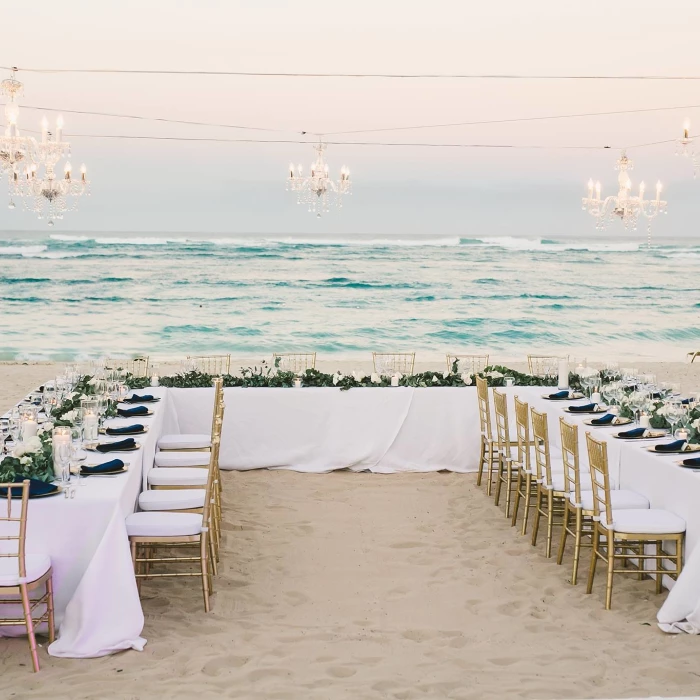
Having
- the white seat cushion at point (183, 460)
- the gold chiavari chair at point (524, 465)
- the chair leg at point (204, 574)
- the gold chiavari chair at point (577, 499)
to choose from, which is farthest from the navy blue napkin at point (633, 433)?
the white seat cushion at point (183, 460)

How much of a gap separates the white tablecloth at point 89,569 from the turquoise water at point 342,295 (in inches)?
717

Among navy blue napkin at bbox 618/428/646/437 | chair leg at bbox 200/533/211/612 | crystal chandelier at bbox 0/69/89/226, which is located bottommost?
chair leg at bbox 200/533/211/612

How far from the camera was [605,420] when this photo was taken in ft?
23.2

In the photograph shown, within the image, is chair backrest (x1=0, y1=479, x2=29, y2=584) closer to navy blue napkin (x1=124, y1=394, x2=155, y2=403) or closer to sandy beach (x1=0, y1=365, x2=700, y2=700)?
sandy beach (x1=0, y1=365, x2=700, y2=700)

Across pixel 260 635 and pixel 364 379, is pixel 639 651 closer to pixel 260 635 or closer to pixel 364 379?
pixel 260 635

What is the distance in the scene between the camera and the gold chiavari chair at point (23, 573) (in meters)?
4.31

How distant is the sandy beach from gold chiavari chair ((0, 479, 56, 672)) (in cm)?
18

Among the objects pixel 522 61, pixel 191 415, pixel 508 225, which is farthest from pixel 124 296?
pixel 191 415

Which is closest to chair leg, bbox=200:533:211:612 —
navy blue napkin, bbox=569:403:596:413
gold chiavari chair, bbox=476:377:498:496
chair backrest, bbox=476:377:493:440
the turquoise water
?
gold chiavari chair, bbox=476:377:498:496

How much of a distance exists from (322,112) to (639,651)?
13.2 m

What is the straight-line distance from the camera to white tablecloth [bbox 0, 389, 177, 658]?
4.61m

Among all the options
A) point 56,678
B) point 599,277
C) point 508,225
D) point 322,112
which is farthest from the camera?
point 599,277

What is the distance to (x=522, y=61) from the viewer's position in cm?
1284

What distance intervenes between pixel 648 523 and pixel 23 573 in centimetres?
346
